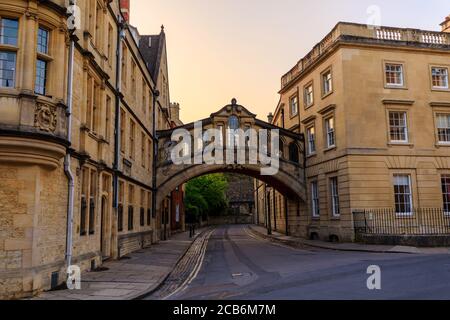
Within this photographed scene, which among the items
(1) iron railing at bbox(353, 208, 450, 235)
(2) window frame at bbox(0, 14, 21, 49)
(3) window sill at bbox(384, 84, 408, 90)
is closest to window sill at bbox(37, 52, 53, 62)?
(2) window frame at bbox(0, 14, 21, 49)

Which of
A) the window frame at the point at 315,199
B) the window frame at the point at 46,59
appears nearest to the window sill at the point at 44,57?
the window frame at the point at 46,59

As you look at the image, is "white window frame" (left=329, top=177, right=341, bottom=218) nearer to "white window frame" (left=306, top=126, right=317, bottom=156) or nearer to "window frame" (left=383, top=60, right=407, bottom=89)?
"white window frame" (left=306, top=126, right=317, bottom=156)

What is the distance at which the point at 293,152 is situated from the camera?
3017 cm

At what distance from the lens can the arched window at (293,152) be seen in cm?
2992

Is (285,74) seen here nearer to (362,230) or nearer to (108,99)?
(362,230)

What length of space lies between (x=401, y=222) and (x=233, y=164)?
1110 cm

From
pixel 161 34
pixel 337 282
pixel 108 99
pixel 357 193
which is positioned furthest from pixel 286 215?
pixel 337 282

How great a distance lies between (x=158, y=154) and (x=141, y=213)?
5.74 metres

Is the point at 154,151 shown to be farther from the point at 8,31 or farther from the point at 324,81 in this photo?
the point at 8,31

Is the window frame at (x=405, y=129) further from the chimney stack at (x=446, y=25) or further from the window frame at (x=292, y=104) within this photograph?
the chimney stack at (x=446, y=25)

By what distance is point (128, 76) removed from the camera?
2020 centimetres

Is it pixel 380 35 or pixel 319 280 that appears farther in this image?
pixel 380 35

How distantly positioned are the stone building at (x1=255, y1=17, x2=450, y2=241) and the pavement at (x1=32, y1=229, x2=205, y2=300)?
38.6ft

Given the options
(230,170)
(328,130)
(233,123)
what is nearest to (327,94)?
(328,130)
